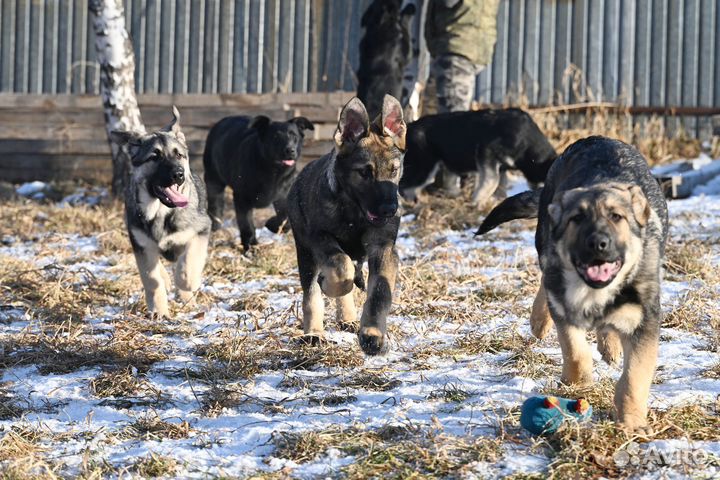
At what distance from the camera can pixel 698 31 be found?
43.7 ft

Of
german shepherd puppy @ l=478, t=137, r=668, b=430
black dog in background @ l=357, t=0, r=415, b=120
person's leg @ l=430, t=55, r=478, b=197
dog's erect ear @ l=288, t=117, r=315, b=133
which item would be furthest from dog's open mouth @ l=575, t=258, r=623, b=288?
person's leg @ l=430, t=55, r=478, b=197

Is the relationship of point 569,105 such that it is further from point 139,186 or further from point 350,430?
point 350,430

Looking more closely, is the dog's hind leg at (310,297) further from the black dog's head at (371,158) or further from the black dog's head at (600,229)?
the black dog's head at (600,229)

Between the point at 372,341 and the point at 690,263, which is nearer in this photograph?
the point at 372,341

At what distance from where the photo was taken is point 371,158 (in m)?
4.81

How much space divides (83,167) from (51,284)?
6.04 meters

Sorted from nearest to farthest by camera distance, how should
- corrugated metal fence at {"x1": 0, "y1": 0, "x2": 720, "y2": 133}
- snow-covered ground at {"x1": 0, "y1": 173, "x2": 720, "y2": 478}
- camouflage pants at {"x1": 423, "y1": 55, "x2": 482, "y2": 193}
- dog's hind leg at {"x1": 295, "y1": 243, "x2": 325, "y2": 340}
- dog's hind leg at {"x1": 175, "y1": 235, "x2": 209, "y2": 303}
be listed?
snow-covered ground at {"x1": 0, "y1": 173, "x2": 720, "y2": 478}, dog's hind leg at {"x1": 295, "y1": 243, "x2": 325, "y2": 340}, dog's hind leg at {"x1": 175, "y1": 235, "x2": 209, "y2": 303}, camouflage pants at {"x1": 423, "y1": 55, "x2": 482, "y2": 193}, corrugated metal fence at {"x1": 0, "y1": 0, "x2": 720, "y2": 133}

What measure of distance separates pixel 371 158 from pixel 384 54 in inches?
210

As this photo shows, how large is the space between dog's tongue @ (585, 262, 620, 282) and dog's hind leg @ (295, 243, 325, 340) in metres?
1.85

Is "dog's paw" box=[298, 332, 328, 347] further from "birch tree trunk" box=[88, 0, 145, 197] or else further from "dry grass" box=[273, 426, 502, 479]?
"birch tree trunk" box=[88, 0, 145, 197]

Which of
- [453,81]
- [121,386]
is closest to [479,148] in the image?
[453,81]

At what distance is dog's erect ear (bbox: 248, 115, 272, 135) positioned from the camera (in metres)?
8.08

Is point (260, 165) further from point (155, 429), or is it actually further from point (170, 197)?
point (155, 429)

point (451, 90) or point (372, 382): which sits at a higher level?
point (451, 90)
